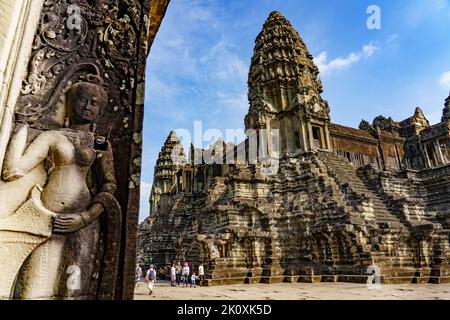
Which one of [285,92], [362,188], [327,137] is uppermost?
[285,92]

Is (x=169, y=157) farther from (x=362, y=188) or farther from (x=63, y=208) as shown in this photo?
(x=63, y=208)

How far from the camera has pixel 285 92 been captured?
25.4 m

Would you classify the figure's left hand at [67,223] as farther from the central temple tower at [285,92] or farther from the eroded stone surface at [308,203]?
the central temple tower at [285,92]

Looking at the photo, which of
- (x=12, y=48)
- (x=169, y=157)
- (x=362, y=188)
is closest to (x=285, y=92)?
(x=362, y=188)

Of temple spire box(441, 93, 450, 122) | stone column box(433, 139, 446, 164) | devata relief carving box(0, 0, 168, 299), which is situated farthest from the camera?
temple spire box(441, 93, 450, 122)

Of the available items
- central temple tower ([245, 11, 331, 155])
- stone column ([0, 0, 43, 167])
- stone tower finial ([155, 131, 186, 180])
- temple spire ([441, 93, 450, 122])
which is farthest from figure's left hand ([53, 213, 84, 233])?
temple spire ([441, 93, 450, 122])

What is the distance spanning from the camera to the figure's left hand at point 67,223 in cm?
256

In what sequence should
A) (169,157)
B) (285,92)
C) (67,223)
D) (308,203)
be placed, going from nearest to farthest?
(67,223)
(308,203)
(285,92)
(169,157)

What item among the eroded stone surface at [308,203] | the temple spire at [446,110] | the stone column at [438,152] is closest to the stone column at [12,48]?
the eroded stone surface at [308,203]

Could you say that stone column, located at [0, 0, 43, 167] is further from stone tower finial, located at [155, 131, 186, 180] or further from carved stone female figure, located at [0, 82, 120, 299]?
stone tower finial, located at [155, 131, 186, 180]

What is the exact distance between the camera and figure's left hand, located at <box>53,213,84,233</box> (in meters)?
2.56

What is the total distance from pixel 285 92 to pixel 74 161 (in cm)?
2421
